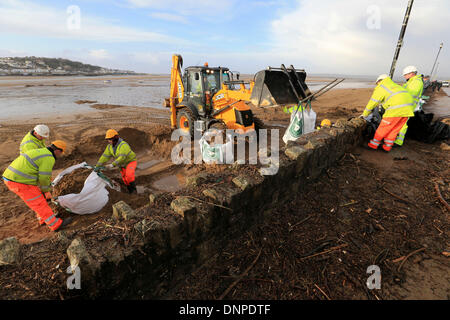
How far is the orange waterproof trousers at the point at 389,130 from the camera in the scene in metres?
4.43

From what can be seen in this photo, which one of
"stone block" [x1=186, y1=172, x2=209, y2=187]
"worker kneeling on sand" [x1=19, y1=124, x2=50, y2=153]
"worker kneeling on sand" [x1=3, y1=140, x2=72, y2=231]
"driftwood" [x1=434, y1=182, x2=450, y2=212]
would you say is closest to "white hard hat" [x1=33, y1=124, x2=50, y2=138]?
"worker kneeling on sand" [x1=19, y1=124, x2=50, y2=153]

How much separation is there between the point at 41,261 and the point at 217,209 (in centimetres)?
148

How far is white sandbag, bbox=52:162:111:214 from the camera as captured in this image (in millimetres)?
3688

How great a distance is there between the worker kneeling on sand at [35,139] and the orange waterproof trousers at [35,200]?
0.76 meters

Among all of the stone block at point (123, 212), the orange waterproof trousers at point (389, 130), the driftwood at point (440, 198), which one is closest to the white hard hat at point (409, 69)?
the orange waterproof trousers at point (389, 130)

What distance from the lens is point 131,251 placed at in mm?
1636

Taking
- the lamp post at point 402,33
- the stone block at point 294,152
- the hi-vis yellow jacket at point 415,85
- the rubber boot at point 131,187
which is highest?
the lamp post at point 402,33

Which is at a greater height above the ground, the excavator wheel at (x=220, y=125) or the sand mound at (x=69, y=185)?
the excavator wheel at (x=220, y=125)

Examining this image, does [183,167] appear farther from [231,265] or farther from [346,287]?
[346,287]

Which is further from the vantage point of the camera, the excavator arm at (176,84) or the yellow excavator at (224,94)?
the excavator arm at (176,84)

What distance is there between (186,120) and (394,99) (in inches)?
245

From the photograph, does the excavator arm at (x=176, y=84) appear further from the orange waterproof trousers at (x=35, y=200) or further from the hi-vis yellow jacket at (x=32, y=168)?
the orange waterproof trousers at (x=35, y=200)

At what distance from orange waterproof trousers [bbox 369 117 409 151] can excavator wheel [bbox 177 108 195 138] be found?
542cm

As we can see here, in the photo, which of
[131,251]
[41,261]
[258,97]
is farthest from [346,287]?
[258,97]
